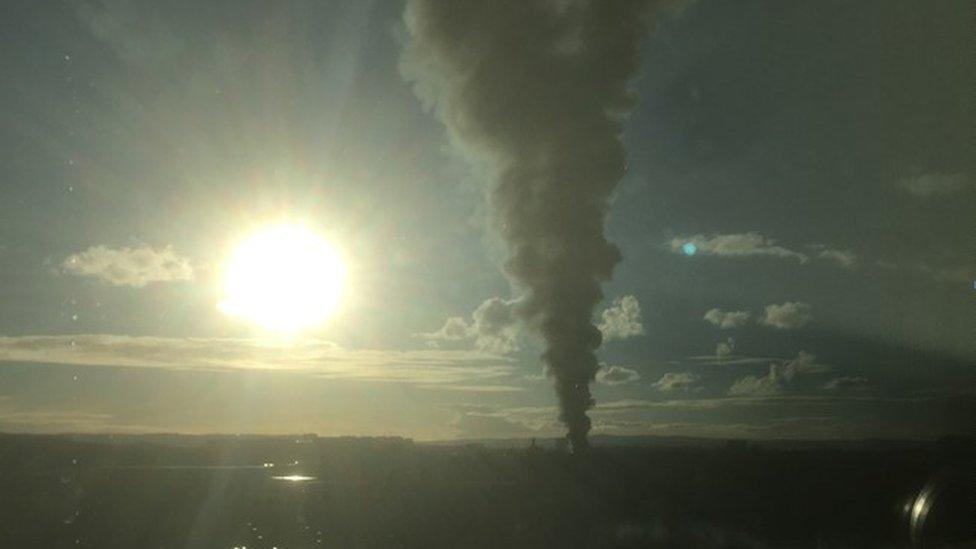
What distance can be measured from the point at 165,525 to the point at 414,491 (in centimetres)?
2622

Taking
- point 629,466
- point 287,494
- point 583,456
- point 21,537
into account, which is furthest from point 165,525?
point 629,466

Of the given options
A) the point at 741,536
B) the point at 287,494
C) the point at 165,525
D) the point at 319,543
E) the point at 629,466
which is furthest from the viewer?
the point at 629,466

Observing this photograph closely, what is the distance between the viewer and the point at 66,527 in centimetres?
4312

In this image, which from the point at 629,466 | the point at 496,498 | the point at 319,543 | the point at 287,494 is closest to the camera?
the point at 319,543

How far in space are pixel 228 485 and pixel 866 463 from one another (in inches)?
2370

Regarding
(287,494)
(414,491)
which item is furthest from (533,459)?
(287,494)

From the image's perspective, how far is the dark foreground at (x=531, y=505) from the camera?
38.8 metres

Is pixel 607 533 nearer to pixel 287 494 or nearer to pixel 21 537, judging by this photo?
pixel 21 537

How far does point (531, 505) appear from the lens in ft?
189

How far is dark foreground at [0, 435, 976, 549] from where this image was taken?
38.8 meters

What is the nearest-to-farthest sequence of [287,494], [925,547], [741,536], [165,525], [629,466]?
[925,547], [741,536], [165,525], [287,494], [629,466]

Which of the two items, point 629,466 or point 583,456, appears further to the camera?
point 629,466

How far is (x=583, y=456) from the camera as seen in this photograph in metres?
70.6

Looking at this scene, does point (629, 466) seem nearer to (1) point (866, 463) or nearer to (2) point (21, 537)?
(1) point (866, 463)
